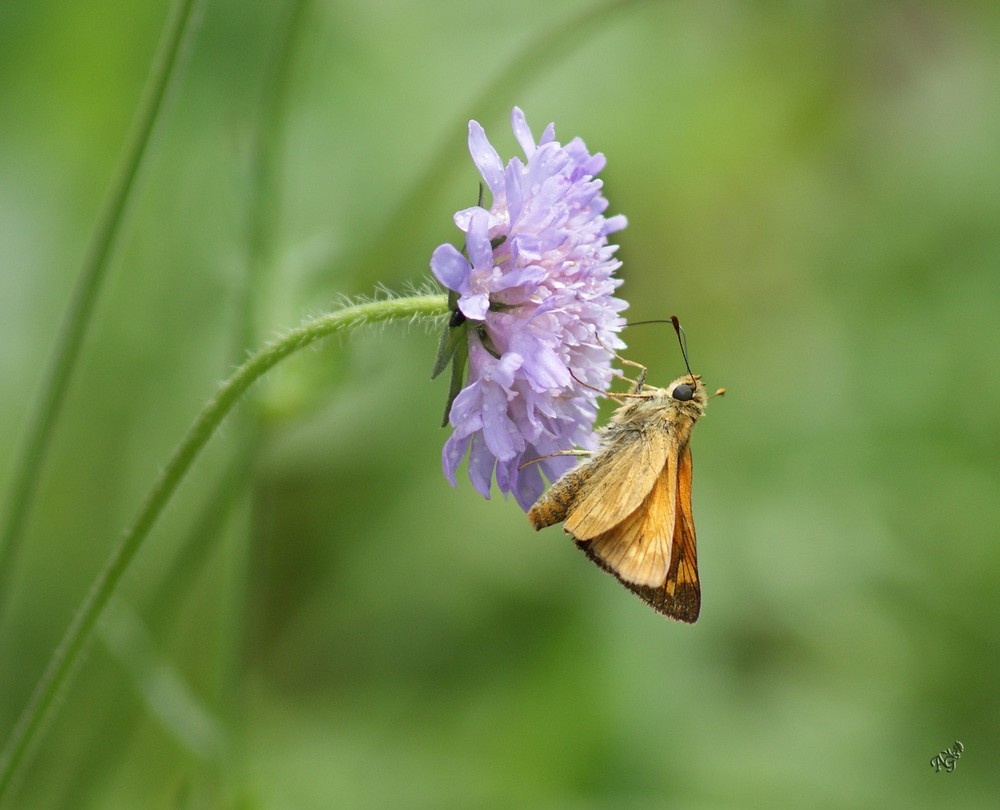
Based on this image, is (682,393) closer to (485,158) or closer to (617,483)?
(617,483)

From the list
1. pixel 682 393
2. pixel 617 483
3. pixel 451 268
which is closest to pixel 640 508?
pixel 617 483

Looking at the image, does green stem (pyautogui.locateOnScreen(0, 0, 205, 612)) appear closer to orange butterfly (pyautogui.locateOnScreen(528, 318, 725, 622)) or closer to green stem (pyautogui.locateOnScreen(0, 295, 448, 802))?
green stem (pyautogui.locateOnScreen(0, 295, 448, 802))

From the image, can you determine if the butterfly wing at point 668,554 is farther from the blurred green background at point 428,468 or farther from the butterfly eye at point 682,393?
the blurred green background at point 428,468

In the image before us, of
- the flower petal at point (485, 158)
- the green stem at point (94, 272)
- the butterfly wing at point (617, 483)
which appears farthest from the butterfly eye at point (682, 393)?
the green stem at point (94, 272)

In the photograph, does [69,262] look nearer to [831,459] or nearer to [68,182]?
[68,182]

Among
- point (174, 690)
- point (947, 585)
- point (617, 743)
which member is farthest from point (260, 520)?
point (947, 585)
